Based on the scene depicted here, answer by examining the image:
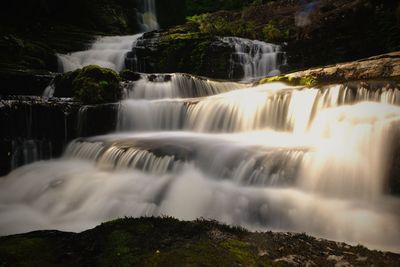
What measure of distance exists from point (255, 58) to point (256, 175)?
10.1 meters

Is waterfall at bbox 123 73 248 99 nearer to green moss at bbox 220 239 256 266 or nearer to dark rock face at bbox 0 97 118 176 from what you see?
dark rock face at bbox 0 97 118 176

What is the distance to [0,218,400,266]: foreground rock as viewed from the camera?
277 cm

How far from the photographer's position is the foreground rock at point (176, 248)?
9.08 feet

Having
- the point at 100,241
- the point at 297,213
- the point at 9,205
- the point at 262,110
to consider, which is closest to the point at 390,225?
the point at 297,213

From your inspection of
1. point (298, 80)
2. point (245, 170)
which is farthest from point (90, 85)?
point (245, 170)

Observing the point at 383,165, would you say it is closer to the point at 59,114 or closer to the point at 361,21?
the point at 59,114

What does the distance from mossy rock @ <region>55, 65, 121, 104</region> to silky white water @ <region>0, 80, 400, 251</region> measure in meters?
2.04

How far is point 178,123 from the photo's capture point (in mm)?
9891

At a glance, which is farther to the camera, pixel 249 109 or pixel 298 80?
pixel 298 80

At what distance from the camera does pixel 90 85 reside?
10445 mm

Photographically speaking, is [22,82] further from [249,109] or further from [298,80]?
[298,80]

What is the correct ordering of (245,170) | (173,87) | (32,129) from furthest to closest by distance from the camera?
(173,87) → (32,129) → (245,170)

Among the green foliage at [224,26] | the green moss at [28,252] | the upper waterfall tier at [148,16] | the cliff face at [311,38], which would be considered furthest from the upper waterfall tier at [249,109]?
the upper waterfall tier at [148,16]

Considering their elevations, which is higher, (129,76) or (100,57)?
(100,57)
